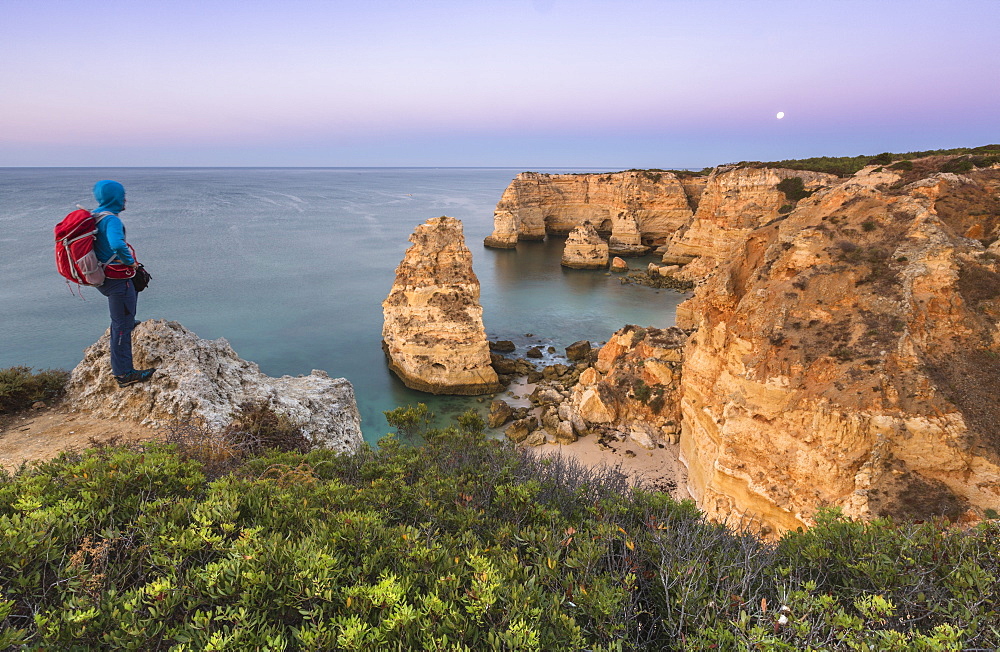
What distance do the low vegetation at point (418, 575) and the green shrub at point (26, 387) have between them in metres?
5.24

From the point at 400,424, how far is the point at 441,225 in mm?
15954

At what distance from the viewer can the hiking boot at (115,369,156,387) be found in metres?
7.71

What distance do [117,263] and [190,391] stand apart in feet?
8.41

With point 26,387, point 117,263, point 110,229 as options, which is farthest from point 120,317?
point 26,387

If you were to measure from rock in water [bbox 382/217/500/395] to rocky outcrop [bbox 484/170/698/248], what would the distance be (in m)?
40.4

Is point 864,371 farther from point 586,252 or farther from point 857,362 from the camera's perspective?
point 586,252

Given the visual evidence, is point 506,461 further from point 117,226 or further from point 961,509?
point 961,509

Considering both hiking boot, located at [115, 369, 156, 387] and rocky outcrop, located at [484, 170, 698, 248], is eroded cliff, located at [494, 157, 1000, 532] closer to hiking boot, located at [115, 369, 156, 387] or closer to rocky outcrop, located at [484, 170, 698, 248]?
hiking boot, located at [115, 369, 156, 387]

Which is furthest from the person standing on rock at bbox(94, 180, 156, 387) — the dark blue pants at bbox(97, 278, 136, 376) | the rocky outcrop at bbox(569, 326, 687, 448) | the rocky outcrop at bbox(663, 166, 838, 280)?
the rocky outcrop at bbox(663, 166, 838, 280)

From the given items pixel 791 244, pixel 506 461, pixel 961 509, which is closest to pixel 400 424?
pixel 506 461

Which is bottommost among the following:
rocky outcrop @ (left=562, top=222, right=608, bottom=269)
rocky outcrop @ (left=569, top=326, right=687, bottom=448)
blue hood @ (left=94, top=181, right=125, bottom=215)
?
rocky outcrop @ (left=569, top=326, right=687, bottom=448)

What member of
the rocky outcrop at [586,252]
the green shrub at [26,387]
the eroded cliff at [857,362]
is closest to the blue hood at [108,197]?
the green shrub at [26,387]

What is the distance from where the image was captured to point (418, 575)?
11.5 ft

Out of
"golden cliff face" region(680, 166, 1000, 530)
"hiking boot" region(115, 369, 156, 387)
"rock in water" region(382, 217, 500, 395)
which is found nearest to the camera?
"hiking boot" region(115, 369, 156, 387)
